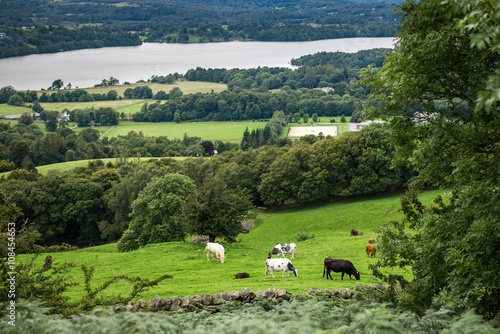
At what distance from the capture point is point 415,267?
1007cm

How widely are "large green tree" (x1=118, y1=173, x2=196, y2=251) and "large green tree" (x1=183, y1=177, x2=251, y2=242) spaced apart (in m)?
8.96

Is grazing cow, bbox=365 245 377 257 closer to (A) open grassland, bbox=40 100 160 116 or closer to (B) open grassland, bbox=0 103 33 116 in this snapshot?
(A) open grassland, bbox=40 100 160 116

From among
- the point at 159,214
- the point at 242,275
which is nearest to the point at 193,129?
the point at 159,214

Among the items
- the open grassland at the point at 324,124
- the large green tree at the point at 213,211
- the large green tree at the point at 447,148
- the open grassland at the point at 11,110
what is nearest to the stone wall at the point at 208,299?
the large green tree at the point at 447,148

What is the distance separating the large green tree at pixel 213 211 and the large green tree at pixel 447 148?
16.9m

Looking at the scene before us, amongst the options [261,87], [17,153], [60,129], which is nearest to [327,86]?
[261,87]

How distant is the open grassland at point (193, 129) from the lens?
12419cm

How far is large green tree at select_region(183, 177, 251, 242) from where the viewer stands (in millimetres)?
27047

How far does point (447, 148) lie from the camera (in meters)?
9.78

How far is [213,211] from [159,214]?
12.0m

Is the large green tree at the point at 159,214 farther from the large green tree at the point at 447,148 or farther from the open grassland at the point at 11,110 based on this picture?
the open grassland at the point at 11,110

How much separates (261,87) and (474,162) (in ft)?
607

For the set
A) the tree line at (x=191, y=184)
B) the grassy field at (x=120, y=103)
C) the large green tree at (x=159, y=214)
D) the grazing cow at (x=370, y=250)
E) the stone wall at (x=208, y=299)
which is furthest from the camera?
the grassy field at (x=120, y=103)

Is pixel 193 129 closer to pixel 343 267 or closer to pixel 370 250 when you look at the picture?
pixel 370 250
